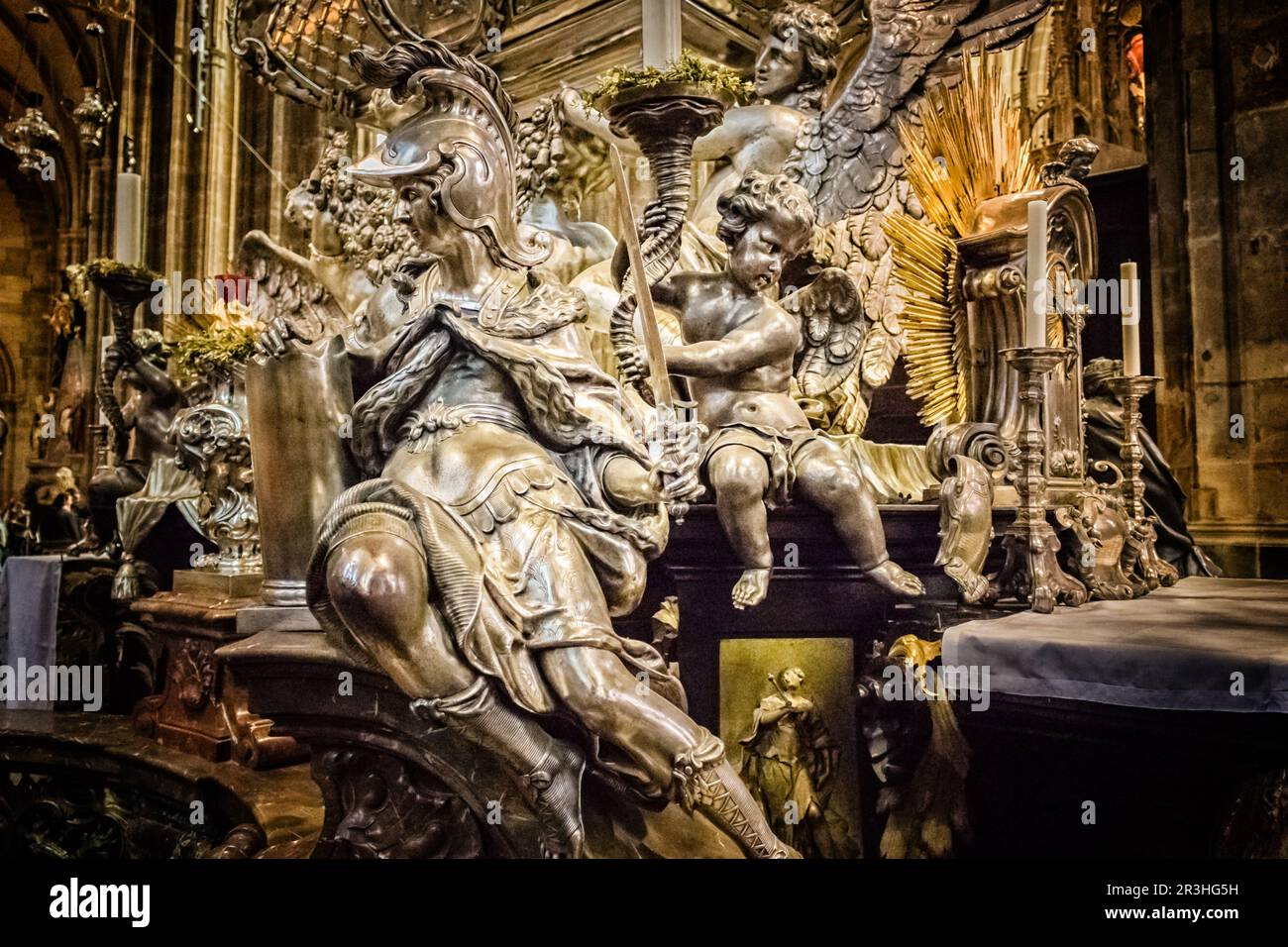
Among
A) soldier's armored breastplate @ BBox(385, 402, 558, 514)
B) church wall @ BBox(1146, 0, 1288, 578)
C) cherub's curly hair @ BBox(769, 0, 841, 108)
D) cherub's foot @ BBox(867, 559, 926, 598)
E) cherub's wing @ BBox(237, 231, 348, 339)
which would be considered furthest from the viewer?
church wall @ BBox(1146, 0, 1288, 578)

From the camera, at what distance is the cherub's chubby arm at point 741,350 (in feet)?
8.91

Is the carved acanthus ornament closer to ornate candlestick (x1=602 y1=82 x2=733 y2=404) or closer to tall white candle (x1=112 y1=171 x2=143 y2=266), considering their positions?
tall white candle (x1=112 y1=171 x2=143 y2=266)

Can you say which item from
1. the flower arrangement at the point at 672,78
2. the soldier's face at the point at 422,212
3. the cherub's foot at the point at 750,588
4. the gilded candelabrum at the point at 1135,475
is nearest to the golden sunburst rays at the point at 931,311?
the gilded candelabrum at the point at 1135,475

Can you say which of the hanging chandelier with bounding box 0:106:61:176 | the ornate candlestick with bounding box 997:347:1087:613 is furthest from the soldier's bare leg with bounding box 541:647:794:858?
the hanging chandelier with bounding box 0:106:61:176

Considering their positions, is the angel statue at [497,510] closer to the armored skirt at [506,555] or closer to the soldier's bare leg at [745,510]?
the armored skirt at [506,555]

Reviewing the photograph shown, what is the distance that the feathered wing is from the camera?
140 inches

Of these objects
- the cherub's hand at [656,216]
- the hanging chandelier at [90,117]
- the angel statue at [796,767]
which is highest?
the hanging chandelier at [90,117]

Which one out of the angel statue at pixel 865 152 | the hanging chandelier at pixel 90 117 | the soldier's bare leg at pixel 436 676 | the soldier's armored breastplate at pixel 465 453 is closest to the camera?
the soldier's bare leg at pixel 436 676

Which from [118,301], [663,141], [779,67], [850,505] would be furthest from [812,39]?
[118,301]

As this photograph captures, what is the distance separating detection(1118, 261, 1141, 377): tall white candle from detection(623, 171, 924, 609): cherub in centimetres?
120

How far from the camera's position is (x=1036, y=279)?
108 inches

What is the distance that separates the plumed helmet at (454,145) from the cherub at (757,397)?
15.7 inches

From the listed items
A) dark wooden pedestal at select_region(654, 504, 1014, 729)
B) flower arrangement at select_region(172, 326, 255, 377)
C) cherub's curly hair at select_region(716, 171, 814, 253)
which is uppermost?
cherub's curly hair at select_region(716, 171, 814, 253)

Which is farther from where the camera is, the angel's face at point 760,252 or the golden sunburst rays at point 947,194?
the golden sunburst rays at point 947,194
